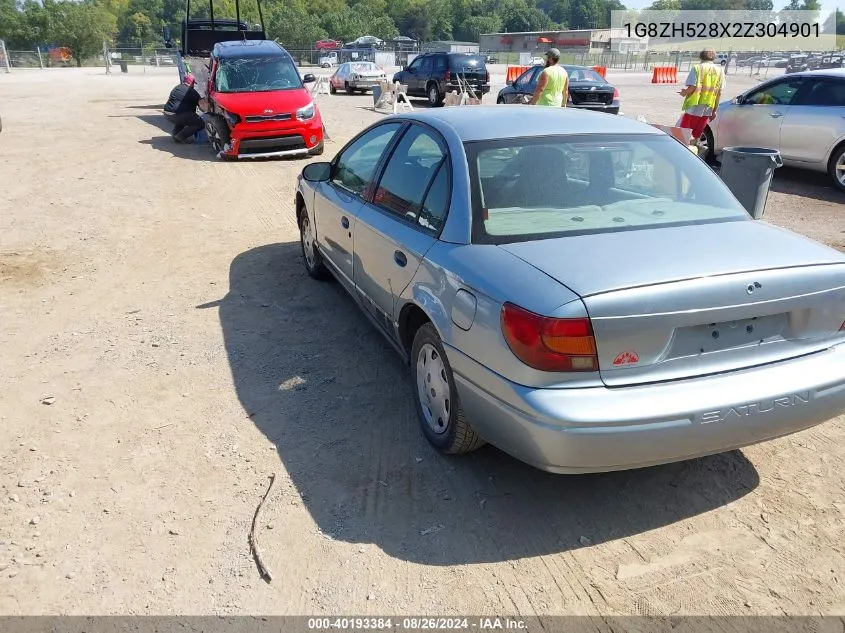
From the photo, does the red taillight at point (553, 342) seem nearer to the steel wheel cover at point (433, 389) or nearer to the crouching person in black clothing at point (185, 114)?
the steel wheel cover at point (433, 389)

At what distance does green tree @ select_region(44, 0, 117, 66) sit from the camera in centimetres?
7162

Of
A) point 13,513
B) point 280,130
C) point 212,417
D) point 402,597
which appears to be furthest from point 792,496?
point 280,130

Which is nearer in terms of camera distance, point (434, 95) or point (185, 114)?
point (185, 114)

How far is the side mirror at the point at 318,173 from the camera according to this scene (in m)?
5.23

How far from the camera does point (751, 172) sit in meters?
6.90

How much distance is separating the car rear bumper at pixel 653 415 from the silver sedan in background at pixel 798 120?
8.40 metres

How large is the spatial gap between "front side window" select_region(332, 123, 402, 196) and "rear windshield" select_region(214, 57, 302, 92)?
28.4 feet

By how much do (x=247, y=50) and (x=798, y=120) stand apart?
32.9 ft

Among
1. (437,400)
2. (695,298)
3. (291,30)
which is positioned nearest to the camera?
(695,298)

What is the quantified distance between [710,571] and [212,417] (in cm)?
273

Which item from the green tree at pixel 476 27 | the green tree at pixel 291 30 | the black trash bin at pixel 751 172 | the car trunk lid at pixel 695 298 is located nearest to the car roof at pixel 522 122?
the car trunk lid at pixel 695 298

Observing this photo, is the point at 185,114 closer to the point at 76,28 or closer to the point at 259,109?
the point at 259,109

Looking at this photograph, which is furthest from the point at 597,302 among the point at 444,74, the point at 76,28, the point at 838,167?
the point at 76,28

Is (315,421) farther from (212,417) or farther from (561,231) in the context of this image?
(561,231)
